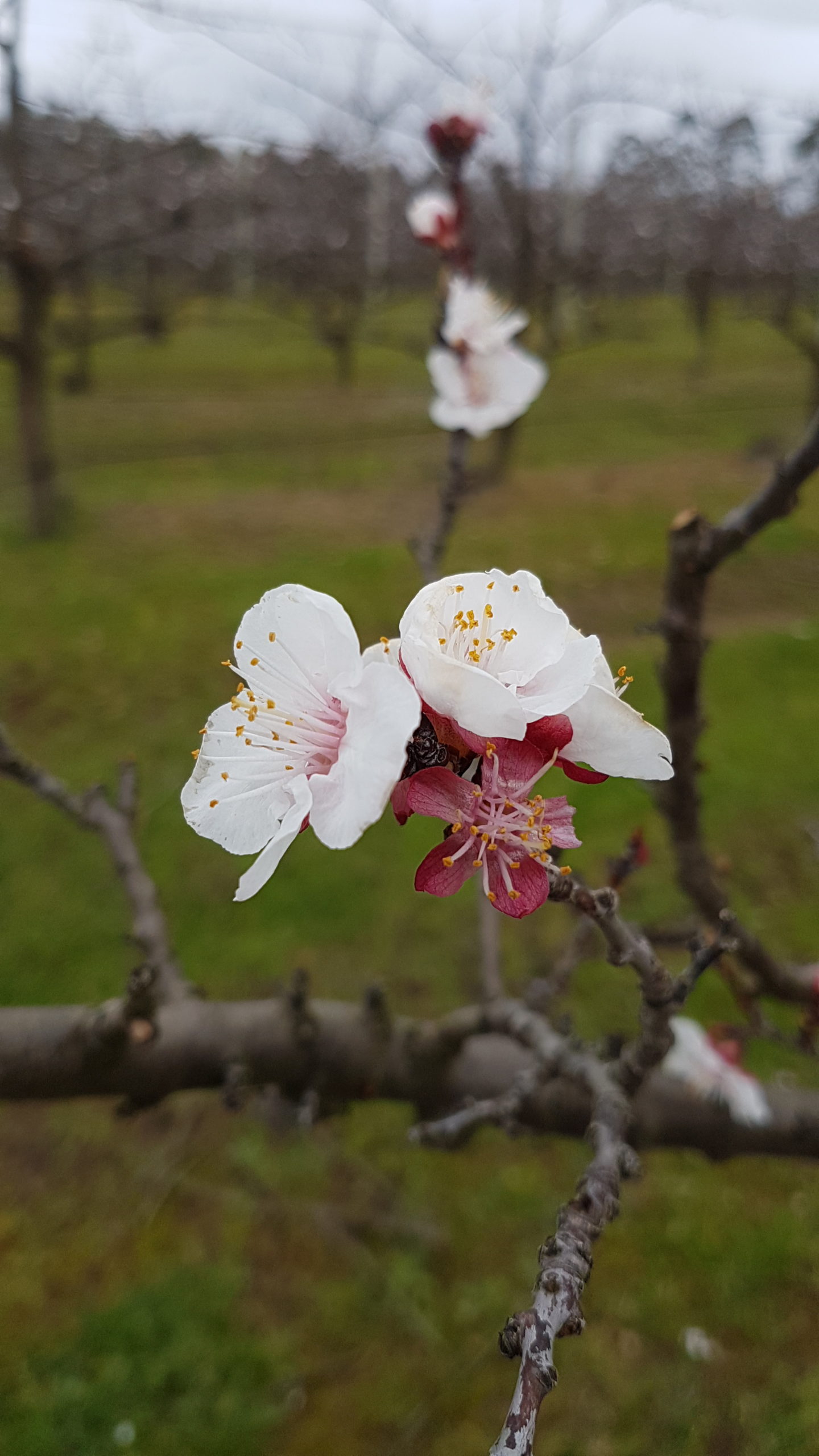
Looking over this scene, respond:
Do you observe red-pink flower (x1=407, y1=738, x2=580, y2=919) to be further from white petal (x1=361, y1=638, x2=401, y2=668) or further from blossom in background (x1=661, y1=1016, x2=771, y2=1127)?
blossom in background (x1=661, y1=1016, x2=771, y2=1127)

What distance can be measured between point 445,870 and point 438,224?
1626mm

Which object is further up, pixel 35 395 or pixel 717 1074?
pixel 35 395

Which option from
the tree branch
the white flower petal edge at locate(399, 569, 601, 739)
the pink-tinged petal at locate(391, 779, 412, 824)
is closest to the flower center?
the white flower petal edge at locate(399, 569, 601, 739)

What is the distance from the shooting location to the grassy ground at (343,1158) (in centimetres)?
178

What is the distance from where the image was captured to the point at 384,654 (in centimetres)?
65

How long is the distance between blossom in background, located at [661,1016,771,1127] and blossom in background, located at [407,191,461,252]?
1.54 metres

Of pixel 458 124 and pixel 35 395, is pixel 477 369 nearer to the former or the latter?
pixel 458 124

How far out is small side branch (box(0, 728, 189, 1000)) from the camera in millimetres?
1438

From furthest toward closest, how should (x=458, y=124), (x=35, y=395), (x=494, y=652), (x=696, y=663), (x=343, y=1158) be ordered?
(x=35, y=395) → (x=343, y=1158) → (x=458, y=124) → (x=696, y=663) → (x=494, y=652)

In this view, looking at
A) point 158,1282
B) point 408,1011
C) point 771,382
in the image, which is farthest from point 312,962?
point 771,382

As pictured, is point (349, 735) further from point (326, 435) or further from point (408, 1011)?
point (326, 435)

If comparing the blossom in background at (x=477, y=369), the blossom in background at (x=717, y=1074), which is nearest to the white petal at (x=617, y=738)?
the blossom in background at (x=717, y=1074)

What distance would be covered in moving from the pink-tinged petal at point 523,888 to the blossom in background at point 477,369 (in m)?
1.30

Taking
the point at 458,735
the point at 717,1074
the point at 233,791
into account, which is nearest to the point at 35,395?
the point at 717,1074
